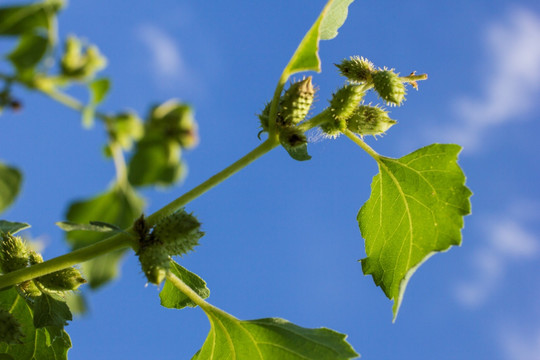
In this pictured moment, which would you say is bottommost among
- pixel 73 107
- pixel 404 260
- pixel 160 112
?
pixel 160 112

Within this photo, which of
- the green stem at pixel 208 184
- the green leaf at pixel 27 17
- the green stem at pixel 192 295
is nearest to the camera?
the green leaf at pixel 27 17

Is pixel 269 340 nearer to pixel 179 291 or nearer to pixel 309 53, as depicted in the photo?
pixel 179 291

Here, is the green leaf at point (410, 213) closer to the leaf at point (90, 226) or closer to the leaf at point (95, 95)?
the leaf at point (90, 226)

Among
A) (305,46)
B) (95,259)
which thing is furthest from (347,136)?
(95,259)

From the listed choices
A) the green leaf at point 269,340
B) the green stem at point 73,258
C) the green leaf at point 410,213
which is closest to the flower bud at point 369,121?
the green leaf at point 410,213

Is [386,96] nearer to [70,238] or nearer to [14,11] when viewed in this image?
[70,238]

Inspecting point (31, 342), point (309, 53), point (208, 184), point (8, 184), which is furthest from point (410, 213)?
point (8, 184)
